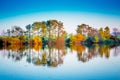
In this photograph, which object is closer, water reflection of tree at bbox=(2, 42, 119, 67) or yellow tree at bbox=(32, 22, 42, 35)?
water reflection of tree at bbox=(2, 42, 119, 67)

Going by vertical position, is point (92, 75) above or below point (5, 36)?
below

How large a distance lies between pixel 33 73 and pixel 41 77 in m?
0.52

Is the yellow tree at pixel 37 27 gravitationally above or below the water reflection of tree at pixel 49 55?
above

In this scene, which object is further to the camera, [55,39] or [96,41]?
[96,41]

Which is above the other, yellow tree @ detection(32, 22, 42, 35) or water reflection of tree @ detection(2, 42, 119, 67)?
yellow tree @ detection(32, 22, 42, 35)

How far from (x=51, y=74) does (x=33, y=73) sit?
462mm

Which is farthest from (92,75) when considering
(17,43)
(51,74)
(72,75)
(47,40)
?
(47,40)

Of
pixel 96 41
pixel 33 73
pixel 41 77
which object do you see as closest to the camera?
pixel 41 77

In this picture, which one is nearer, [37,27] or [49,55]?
[49,55]

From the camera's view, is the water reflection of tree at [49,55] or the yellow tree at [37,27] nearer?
the water reflection of tree at [49,55]

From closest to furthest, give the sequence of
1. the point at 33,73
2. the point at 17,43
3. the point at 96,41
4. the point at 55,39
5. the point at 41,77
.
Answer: the point at 41,77 → the point at 33,73 → the point at 17,43 → the point at 55,39 → the point at 96,41

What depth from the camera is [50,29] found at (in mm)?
28938

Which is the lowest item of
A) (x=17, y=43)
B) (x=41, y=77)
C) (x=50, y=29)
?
(x=41, y=77)

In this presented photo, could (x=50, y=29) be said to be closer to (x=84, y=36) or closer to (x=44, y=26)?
(x=44, y=26)
